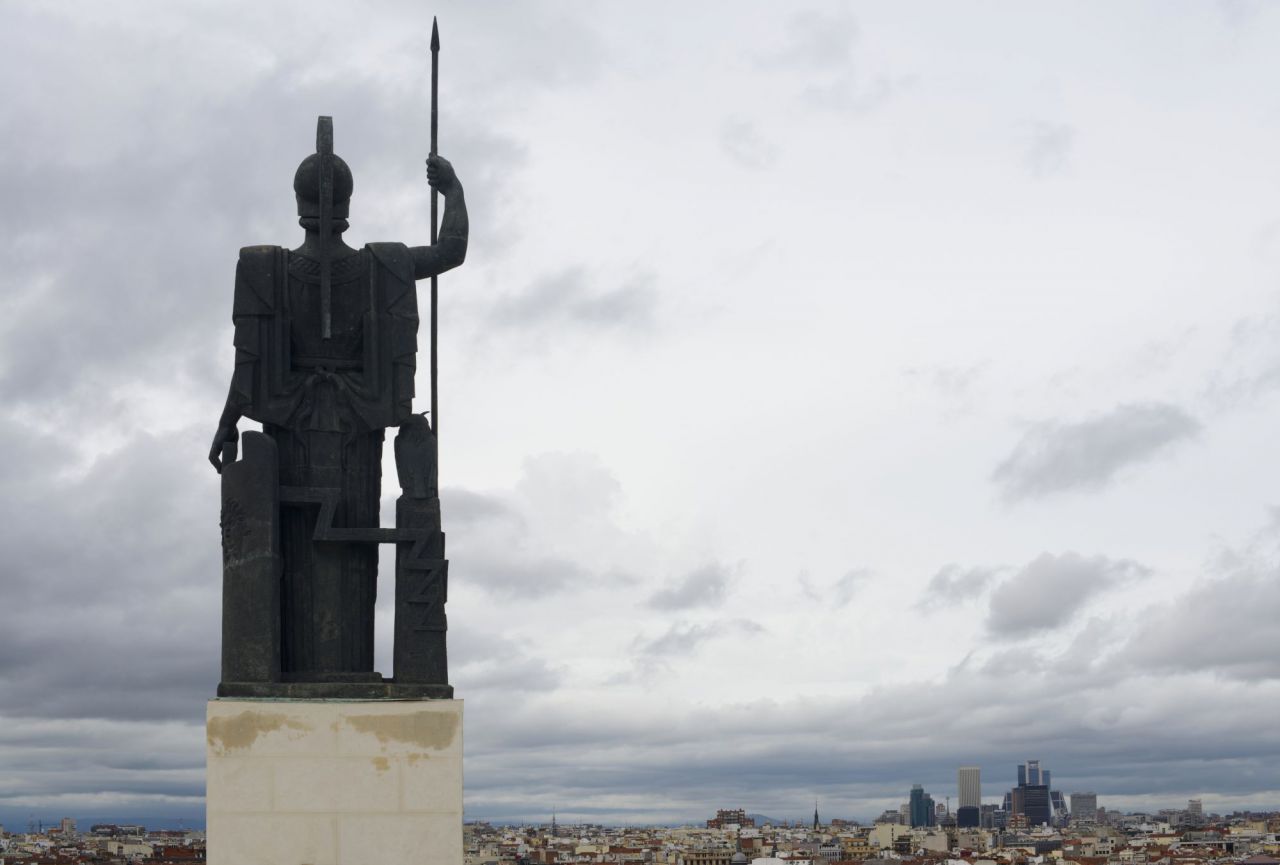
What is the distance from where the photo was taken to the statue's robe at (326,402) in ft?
49.3

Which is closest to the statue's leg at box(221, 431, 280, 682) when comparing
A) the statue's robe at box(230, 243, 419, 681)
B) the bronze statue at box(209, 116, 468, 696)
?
the bronze statue at box(209, 116, 468, 696)

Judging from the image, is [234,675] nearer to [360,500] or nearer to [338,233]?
[360,500]

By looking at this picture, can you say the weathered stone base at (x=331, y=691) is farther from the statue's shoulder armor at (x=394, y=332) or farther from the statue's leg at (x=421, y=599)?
the statue's shoulder armor at (x=394, y=332)

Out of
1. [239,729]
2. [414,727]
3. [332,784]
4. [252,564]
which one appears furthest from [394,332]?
[332,784]

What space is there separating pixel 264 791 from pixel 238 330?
3.60 meters

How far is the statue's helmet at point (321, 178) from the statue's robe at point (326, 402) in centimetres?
45

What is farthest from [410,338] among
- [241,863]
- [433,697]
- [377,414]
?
[241,863]

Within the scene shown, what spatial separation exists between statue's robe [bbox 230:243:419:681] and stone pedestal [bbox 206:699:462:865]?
0.62 metres

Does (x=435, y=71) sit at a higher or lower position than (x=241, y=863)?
higher

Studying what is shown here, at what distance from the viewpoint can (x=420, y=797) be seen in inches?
568

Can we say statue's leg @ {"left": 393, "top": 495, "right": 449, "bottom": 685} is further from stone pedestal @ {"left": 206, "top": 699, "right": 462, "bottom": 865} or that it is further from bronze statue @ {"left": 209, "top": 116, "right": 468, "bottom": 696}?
stone pedestal @ {"left": 206, "top": 699, "right": 462, "bottom": 865}

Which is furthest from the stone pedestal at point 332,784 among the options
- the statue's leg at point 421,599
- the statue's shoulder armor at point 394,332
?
the statue's shoulder armor at point 394,332

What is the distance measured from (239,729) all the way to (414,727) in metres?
1.29

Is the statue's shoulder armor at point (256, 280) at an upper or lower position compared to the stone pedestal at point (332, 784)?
upper
